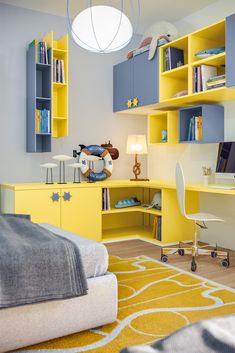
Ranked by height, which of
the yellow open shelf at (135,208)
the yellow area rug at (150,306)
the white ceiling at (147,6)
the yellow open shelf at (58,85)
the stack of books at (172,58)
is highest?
the white ceiling at (147,6)

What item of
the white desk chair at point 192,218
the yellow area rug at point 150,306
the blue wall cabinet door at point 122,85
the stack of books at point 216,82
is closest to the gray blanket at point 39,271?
the yellow area rug at point 150,306

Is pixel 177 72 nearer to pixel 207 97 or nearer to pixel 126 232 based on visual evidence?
pixel 207 97

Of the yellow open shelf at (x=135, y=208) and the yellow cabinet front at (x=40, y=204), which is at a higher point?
the yellow cabinet front at (x=40, y=204)

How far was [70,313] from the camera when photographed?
2.05 m

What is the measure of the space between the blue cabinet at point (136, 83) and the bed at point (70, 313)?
2.59 m

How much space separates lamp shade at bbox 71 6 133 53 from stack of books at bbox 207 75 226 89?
1237 millimetres

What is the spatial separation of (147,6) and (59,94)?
1446 mm

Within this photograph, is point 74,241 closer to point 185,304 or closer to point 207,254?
point 185,304

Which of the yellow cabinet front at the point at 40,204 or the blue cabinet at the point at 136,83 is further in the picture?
the blue cabinet at the point at 136,83

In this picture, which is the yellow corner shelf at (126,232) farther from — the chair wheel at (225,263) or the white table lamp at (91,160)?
the chair wheel at (225,263)

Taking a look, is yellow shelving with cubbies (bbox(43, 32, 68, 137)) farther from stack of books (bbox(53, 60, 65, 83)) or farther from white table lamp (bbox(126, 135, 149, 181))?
white table lamp (bbox(126, 135, 149, 181))

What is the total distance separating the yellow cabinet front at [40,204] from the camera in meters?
3.91

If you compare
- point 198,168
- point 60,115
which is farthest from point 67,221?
point 198,168

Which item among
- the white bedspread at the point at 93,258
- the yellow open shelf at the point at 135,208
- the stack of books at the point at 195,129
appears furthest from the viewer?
the yellow open shelf at the point at 135,208
